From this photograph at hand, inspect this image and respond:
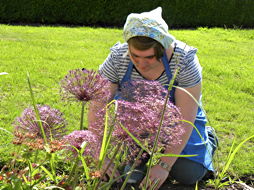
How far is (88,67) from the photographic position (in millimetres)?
6051

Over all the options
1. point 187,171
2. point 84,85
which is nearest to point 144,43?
point 84,85

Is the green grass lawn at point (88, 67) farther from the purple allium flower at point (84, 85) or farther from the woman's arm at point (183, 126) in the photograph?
the purple allium flower at point (84, 85)

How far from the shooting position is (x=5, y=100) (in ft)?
14.3

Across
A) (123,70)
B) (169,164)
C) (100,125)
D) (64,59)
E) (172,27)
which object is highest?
(100,125)

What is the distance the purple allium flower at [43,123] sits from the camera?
1.29m

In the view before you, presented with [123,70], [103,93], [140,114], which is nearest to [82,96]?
[103,93]

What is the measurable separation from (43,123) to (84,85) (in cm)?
20

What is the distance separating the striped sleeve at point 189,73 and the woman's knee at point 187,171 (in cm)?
72

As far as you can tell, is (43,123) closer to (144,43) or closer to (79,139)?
(79,139)

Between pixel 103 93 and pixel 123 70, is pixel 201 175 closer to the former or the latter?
pixel 123 70

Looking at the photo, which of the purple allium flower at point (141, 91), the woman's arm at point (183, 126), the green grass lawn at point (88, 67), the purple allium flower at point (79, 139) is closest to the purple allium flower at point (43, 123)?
the purple allium flower at point (79, 139)

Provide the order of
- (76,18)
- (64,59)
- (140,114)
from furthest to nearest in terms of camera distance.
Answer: (76,18), (64,59), (140,114)

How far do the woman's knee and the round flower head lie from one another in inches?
44.2

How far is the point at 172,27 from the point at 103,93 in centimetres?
1362
